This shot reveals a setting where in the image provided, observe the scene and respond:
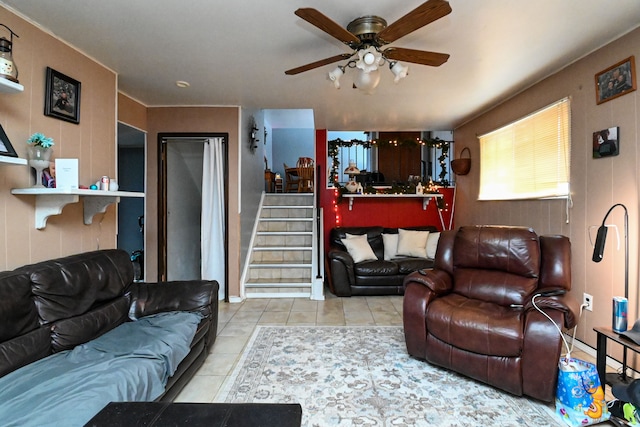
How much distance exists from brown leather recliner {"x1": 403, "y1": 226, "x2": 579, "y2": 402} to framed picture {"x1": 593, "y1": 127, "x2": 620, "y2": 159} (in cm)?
75

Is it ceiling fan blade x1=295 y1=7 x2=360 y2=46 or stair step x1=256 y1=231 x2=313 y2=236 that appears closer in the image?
ceiling fan blade x1=295 y1=7 x2=360 y2=46

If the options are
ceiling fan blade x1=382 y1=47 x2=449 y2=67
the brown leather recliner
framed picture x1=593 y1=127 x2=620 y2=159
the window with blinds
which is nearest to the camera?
the brown leather recliner

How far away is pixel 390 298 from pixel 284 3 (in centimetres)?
364

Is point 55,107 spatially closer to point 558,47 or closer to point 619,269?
point 558,47

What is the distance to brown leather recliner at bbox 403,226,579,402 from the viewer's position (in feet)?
6.54

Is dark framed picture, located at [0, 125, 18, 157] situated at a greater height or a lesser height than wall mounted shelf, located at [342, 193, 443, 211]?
greater

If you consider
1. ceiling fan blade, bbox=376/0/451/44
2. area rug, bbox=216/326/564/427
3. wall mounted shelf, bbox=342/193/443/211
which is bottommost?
Answer: area rug, bbox=216/326/564/427

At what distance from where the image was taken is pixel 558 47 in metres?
2.56

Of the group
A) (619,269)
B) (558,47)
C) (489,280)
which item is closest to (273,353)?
(489,280)

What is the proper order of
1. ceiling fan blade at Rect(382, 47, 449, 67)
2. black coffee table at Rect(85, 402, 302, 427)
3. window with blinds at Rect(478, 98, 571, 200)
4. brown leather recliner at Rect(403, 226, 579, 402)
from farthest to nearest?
window with blinds at Rect(478, 98, 571, 200) < ceiling fan blade at Rect(382, 47, 449, 67) < brown leather recliner at Rect(403, 226, 579, 402) < black coffee table at Rect(85, 402, 302, 427)

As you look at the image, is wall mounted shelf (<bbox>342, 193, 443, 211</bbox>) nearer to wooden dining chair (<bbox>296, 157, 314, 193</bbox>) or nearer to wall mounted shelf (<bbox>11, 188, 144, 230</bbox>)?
wooden dining chair (<bbox>296, 157, 314, 193</bbox>)

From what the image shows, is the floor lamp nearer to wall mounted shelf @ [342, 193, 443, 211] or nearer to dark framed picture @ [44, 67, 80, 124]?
wall mounted shelf @ [342, 193, 443, 211]

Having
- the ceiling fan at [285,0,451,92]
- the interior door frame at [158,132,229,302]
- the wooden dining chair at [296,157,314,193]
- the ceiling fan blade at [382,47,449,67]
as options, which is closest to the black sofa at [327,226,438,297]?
the interior door frame at [158,132,229,302]

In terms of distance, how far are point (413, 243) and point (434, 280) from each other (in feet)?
7.79
